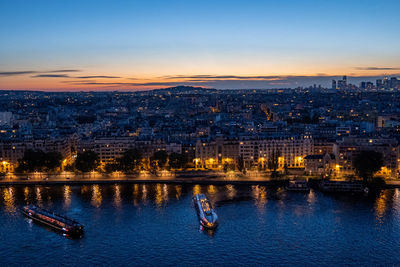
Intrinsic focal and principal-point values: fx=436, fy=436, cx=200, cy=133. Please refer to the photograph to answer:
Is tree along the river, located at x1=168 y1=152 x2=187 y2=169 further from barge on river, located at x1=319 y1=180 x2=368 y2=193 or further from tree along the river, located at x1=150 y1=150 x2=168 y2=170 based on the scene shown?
barge on river, located at x1=319 y1=180 x2=368 y2=193

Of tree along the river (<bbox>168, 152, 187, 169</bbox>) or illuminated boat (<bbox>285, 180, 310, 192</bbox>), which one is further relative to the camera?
tree along the river (<bbox>168, 152, 187, 169</bbox>)

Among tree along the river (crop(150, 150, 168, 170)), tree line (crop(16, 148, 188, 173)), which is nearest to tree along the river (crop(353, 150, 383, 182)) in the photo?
tree line (crop(16, 148, 188, 173))

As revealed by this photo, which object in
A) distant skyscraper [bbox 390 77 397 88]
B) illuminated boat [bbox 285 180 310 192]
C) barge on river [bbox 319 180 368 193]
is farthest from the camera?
distant skyscraper [bbox 390 77 397 88]

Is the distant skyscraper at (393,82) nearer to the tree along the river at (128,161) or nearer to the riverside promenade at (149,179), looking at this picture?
the riverside promenade at (149,179)

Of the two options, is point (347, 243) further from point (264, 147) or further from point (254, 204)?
point (264, 147)

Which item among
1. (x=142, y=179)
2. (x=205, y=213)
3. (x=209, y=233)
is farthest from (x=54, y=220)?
(x=142, y=179)

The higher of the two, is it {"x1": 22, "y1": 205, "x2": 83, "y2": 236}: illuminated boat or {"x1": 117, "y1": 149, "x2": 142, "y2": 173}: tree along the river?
{"x1": 117, "y1": 149, "x2": 142, "y2": 173}: tree along the river

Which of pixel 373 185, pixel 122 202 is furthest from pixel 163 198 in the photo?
pixel 373 185
